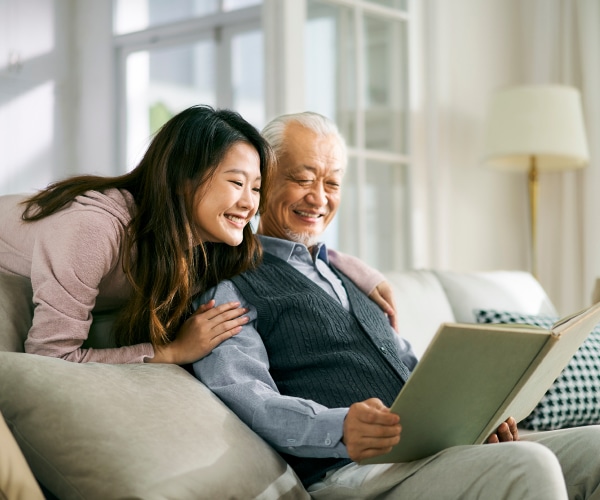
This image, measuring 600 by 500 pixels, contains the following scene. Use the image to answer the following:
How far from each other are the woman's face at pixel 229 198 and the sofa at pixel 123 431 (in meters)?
0.28

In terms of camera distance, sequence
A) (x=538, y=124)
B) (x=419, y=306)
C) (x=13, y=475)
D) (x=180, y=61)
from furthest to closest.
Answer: (x=180, y=61), (x=538, y=124), (x=419, y=306), (x=13, y=475)

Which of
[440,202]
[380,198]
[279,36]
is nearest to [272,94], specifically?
[279,36]

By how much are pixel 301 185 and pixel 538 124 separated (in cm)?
188

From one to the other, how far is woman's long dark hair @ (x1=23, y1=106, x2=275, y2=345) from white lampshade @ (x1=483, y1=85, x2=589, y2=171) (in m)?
2.07

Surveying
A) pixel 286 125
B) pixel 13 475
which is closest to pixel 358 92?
pixel 286 125

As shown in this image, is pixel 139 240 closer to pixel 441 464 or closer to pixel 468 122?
pixel 441 464

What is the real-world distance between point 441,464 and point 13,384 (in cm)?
66

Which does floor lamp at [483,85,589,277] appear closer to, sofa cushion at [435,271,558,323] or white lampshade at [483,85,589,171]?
white lampshade at [483,85,589,171]

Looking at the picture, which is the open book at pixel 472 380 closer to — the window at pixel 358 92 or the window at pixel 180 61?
the window at pixel 358 92

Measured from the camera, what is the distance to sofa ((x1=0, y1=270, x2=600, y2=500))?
1.18 m

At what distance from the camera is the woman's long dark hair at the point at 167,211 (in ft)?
4.90

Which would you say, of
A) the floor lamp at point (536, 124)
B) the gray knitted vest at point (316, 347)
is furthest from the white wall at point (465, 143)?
the gray knitted vest at point (316, 347)

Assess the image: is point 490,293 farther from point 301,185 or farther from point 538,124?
point 538,124

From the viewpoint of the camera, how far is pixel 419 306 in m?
2.37
